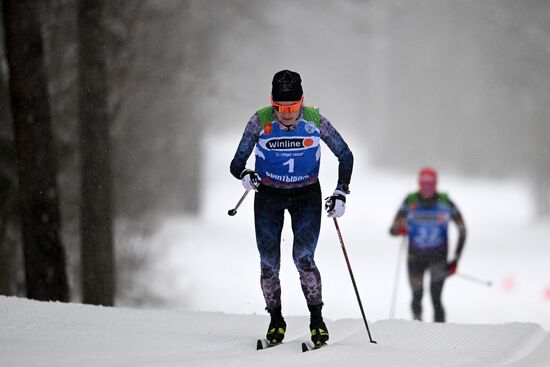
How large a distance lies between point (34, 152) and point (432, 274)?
508cm

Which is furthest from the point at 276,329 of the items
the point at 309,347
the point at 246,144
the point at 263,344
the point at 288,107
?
the point at 288,107

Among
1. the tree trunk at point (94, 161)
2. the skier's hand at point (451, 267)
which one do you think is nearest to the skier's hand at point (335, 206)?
the skier's hand at point (451, 267)

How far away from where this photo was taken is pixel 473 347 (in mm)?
5992

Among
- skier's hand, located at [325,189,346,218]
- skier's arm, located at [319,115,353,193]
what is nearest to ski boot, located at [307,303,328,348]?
skier's hand, located at [325,189,346,218]

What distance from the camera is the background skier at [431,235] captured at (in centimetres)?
973

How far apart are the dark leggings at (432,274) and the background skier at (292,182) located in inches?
168

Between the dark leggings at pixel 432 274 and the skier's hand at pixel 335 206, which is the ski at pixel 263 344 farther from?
the dark leggings at pixel 432 274

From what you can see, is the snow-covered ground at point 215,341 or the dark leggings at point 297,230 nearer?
the snow-covered ground at point 215,341

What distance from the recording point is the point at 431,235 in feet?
32.1

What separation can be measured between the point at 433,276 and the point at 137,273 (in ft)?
24.8

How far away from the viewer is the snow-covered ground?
5184 millimetres

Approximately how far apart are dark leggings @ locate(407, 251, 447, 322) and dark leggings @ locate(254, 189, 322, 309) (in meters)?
4.28

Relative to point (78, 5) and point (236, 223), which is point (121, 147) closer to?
point (78, 5)

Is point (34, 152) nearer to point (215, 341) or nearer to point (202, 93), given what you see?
point (215, 341)
